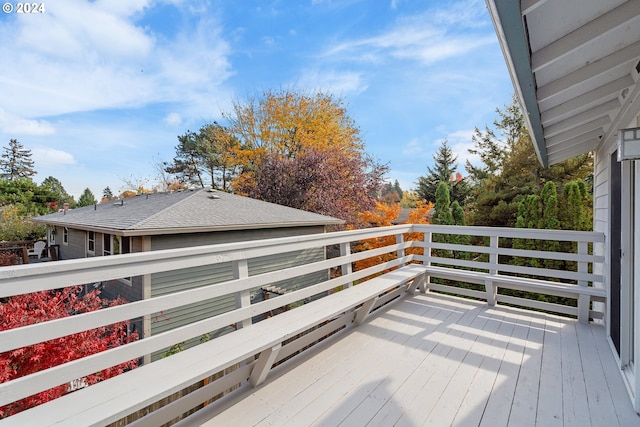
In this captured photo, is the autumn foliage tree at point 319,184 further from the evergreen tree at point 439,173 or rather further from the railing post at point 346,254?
the railing post at point 346,254

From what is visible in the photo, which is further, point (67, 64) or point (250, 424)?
point (67, 64)

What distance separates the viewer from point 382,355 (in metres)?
2.66

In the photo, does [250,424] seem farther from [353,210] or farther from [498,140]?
[498,140]

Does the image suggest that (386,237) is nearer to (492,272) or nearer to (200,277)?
(200,277)

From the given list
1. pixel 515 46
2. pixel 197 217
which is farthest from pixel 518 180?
pixel 515 46

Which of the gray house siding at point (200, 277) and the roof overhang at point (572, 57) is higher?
the roof overhang at point (572, 57)

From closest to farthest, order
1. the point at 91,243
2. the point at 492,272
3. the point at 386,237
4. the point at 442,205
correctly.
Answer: the point at 492,272 → the point at 442,205 → the point at 91,243 → the point at 386,237

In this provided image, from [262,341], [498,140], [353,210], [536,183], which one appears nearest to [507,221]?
[536,183]

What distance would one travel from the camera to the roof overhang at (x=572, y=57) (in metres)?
1.30

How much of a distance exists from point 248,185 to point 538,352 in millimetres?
13209

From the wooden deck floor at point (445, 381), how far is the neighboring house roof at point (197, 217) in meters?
5.03

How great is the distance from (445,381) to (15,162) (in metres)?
45.9

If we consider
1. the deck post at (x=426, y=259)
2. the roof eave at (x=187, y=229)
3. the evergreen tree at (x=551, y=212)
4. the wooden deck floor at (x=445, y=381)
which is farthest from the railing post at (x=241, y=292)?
the evergreen tree at (x=551, y=212)

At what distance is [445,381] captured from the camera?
2.27 meters
